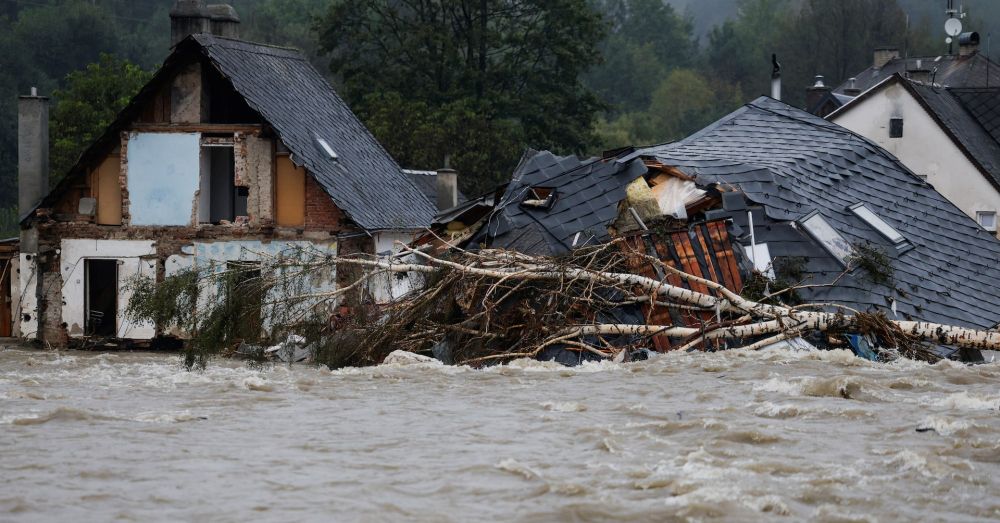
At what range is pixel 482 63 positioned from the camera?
44281 mm

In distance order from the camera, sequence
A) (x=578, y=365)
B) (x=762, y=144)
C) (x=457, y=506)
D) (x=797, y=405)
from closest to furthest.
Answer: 1. (x=457, y=506)
2. (x=797, y=405)
3. (x=578, y=365)
4. (x=762, y=144)

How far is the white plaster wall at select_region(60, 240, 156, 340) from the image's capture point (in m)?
23.3

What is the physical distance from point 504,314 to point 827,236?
4.44 m

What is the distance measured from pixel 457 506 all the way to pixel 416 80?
35.1m

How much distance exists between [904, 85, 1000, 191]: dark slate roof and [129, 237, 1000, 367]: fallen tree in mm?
18250

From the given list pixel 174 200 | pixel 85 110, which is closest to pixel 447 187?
pixel 174 200

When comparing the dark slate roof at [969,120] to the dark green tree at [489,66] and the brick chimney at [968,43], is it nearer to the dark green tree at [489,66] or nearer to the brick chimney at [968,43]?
the brick chimney at [968,43]

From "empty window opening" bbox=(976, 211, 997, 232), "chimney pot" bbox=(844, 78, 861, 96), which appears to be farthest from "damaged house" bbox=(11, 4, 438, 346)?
"chimney pot" bbox=(844, 78, 861, 96)

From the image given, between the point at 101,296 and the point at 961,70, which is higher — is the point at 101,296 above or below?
below

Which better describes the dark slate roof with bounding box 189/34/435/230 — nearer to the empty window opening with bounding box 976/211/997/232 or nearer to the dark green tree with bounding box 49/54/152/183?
the dark green tree with bounding box 49/54/152/183

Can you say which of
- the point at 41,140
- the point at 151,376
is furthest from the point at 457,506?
the point at 41,140

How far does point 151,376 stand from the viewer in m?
16.2

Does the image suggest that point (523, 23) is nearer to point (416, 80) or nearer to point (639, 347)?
point (416, 80)

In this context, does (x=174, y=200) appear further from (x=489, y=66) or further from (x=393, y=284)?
(x=489, y=66)
